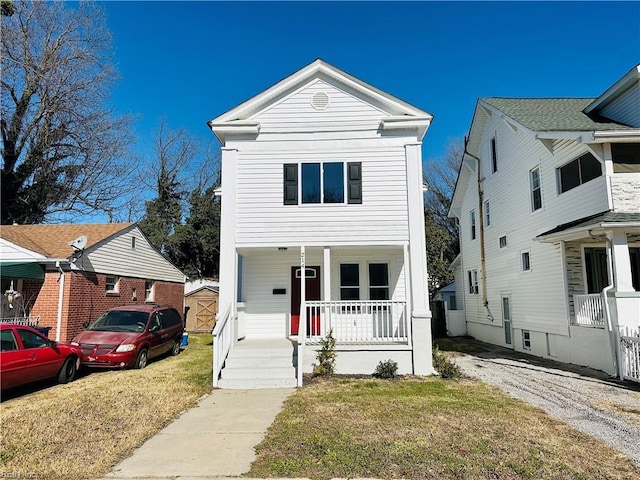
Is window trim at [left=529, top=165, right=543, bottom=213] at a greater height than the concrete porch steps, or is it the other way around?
window trim at [left=529, top=165, right=543, bottom=213]

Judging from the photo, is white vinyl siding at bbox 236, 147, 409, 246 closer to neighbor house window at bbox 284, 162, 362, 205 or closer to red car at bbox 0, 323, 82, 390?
neighbor house window at bbox 284, 162, 362, 205

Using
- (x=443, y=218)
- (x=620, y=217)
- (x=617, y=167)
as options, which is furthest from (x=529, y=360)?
(x=443, y=218)

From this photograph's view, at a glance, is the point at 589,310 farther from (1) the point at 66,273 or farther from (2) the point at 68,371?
(1) the point at 66,273

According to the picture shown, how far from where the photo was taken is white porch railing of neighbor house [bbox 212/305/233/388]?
31.1ft

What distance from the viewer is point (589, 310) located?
449 inches

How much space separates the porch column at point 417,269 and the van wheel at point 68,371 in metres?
7.93

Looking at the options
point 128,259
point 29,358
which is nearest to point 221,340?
point 29,358

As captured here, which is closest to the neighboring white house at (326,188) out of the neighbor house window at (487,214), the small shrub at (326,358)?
the small shrub at (326,358)

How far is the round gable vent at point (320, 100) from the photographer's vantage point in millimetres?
11797

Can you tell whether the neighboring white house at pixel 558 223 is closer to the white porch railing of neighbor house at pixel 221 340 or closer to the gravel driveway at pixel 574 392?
the gravel driveway at pixel 574 392

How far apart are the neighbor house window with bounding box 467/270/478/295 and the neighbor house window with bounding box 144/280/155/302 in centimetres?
1509

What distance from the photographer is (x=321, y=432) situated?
19.3 ft

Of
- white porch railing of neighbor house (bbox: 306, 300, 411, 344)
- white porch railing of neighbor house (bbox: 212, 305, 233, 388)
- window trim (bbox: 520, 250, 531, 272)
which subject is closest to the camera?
white porch railing of neighbor house (bbox: 212, 305, 233, 388)

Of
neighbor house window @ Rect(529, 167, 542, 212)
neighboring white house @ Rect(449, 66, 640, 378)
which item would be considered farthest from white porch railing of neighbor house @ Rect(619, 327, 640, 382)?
neighbor house window @ Rect(529, 167, 542, 212)
